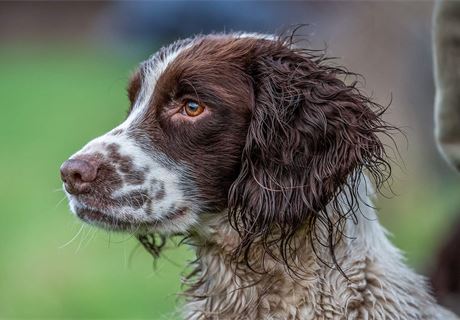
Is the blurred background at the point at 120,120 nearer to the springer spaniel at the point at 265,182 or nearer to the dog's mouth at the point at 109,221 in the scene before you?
the dog's mouth at the point at 109,221

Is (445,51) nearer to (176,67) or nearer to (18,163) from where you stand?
(176,67)

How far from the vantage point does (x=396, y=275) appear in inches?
170

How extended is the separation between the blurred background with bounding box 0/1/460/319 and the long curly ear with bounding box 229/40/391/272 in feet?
2.40

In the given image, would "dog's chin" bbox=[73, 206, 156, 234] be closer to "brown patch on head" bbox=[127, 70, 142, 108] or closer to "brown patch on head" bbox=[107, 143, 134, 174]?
"brown patch on head" bbox=[107, 143, 134, 174]

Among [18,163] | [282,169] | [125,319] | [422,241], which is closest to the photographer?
[282,169]

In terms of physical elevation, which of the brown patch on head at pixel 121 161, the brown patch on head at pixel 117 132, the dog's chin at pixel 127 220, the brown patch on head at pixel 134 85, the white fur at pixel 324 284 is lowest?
the white fur at pixel 324 284

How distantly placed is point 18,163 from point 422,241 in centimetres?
561

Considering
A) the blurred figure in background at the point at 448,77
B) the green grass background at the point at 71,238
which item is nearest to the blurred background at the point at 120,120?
the green grass background at the point at 71,238

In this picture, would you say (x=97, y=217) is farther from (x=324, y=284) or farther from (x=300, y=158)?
(x=324, y=284)

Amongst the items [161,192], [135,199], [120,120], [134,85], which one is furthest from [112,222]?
[120,120]

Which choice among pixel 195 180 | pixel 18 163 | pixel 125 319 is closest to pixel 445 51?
pixel 195 180

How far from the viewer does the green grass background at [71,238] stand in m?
7.63

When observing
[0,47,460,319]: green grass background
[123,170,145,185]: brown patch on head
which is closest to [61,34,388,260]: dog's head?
[123,170,145,185]: brown patch on head

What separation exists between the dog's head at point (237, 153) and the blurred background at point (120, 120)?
0.46m
